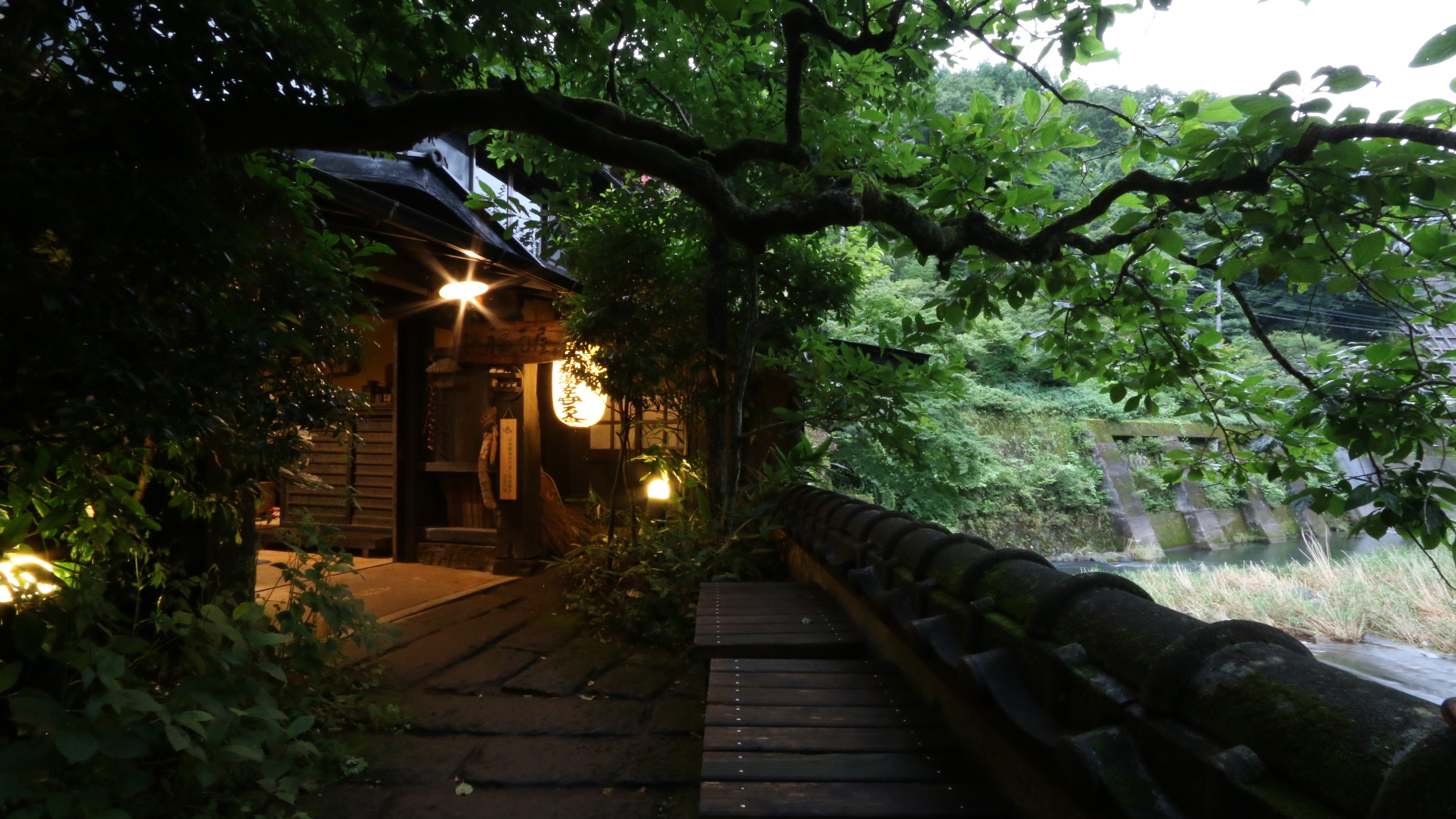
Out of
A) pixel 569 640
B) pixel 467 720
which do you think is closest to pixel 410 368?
pixel 569 640

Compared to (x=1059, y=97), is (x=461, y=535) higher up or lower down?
lower down

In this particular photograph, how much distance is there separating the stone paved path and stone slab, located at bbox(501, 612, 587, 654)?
2cm

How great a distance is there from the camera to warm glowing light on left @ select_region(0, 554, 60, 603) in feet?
7.90

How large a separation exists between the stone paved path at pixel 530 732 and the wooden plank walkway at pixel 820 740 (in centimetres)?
67

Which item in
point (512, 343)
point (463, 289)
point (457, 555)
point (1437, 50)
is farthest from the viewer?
point (457, 555)

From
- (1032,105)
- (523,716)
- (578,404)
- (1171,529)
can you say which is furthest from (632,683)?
(1171,529)

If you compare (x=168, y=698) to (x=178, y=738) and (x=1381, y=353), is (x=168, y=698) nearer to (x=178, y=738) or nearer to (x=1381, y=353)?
(x=178, y=738)

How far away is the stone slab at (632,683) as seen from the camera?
4547 millimetres

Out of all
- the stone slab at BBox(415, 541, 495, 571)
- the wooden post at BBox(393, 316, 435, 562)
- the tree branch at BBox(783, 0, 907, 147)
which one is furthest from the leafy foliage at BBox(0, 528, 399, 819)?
the wooden post at BBox(393, 316, 435, 562)

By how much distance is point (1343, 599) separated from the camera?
5316 millimetres

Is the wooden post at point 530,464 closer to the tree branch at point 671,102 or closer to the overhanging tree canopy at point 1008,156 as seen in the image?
the tree branch at point 671,102

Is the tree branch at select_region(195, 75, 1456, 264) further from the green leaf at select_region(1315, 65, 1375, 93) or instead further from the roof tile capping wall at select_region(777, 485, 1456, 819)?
the roof tile capping wall at select_region(777, 485, 1456, 819)

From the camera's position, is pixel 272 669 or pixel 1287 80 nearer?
pixel 1287 80

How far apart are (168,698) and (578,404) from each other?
4.54m
